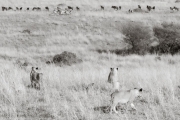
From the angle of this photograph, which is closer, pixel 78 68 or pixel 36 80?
pixel 36 80

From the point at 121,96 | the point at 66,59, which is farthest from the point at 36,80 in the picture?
the point at 66,59

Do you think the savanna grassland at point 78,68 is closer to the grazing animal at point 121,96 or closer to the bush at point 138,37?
the grazing animal at point 121,96

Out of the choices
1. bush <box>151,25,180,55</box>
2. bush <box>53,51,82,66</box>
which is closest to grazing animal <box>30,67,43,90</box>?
bush <box>53,51,82,66</box>

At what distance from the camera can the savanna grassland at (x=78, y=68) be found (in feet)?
20.3

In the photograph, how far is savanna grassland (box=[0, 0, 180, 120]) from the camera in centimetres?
618

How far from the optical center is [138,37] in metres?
26.3

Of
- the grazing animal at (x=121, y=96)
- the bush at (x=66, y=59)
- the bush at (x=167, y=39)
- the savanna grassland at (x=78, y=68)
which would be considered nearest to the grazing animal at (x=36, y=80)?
the savanna grassland at (x=78, y=68)

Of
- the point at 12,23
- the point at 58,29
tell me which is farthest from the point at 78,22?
the point at 12,23

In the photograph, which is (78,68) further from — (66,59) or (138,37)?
(138,37)

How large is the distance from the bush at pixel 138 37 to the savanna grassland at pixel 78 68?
0.46 m

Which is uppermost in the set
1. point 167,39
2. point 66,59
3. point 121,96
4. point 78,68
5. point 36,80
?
point 121,96

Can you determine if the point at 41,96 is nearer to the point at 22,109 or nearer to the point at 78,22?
the point at 22,109

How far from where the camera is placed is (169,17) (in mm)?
31594

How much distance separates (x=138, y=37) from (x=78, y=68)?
38.5ft
